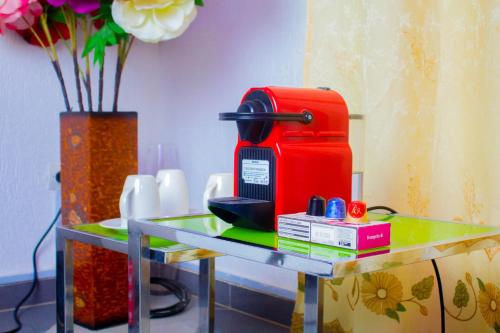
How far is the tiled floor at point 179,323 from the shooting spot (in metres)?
1.47

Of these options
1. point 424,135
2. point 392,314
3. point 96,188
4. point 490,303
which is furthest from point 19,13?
point 490,303

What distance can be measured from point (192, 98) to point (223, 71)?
16cm

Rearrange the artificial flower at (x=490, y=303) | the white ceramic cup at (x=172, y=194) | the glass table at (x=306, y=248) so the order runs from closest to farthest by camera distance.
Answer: the glass table at (x=306, y=248) → the artificial flower at (x=490, y=303) → the white ceramic cup at (x=172, y=194)

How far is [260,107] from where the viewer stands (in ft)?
2.91

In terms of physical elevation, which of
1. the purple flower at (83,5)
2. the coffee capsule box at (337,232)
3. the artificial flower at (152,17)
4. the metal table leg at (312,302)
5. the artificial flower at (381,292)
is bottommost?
the artificial flower at (381,292)

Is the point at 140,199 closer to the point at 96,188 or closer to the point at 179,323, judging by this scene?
the point at 96,188

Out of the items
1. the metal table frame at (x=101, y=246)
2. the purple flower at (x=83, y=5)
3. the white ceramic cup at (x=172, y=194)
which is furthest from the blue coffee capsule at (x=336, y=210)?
the purple flower at (x=83, y=5)

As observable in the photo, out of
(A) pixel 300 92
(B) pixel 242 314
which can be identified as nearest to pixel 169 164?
(B) pixel 242 314

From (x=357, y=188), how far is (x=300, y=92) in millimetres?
348

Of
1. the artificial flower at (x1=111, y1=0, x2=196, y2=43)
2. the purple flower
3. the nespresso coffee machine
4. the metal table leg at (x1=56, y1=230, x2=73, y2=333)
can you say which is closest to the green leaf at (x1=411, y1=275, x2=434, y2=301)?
the nespresso coffee machine

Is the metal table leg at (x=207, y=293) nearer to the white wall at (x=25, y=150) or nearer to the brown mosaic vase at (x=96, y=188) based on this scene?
the brown mosaic vase at (x=96, y=188)

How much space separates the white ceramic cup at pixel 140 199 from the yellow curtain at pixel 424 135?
0.39m

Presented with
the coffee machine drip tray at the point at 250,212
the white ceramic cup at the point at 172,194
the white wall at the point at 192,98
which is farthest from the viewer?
the white wall at the point at 192,98

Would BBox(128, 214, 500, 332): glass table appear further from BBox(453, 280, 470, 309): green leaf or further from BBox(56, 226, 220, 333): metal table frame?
BBox(453, 280, 470, 309): green leaf
